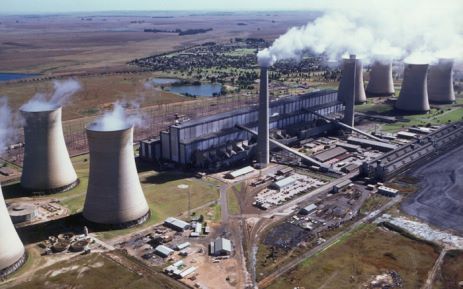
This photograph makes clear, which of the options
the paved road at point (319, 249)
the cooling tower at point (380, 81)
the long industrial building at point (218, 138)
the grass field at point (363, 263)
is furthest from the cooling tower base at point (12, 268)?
the cooling tower at point (380, 81)

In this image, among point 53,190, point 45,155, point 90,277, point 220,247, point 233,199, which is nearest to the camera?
point 90,277

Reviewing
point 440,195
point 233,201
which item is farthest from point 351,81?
point 233,201

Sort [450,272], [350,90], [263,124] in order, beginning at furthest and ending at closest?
[350,90], [263,124], [450,272]

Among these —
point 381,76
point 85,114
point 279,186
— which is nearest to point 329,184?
point 279,186

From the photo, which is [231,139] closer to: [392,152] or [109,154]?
[392,152]

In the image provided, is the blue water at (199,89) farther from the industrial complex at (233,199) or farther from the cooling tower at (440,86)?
the cooling tower at (440,86)

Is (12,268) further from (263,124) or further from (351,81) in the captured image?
(351,81)

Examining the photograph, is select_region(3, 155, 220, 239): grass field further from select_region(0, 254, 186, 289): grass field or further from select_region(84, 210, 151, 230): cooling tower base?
select_region(0, 254, 186, 289): grass field
